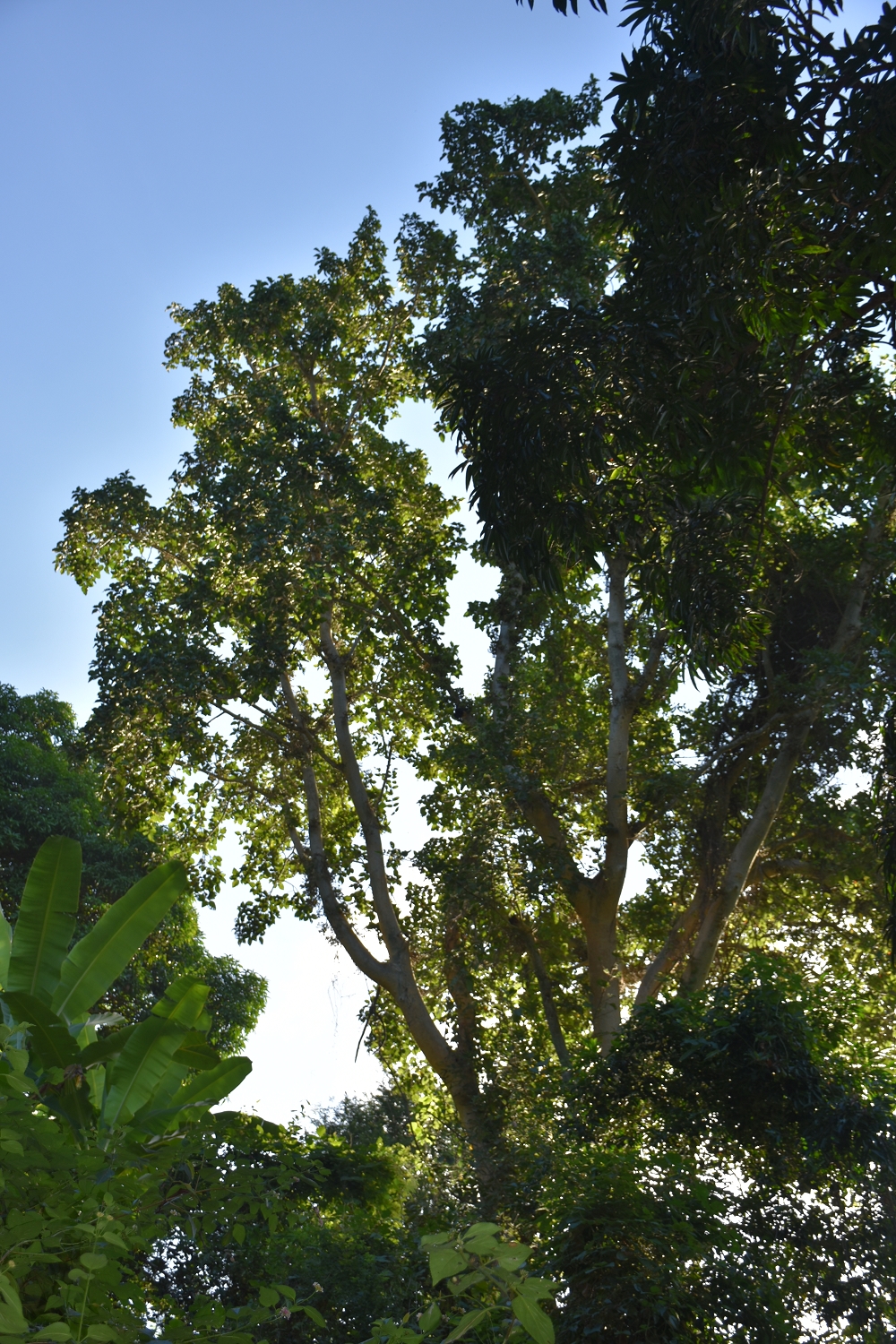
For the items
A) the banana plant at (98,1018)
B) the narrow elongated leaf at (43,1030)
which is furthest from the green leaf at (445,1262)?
the narrow elongated leaf at (43,1030)

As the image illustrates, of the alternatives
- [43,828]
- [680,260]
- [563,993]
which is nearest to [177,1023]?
[680,260]

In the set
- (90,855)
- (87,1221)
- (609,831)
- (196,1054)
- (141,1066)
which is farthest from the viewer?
(90,855)

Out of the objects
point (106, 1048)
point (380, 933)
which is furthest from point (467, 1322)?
point (380, 933)

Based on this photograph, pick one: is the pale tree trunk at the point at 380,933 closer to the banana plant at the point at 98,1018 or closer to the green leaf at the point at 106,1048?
the banana plant at the point at 98,1018

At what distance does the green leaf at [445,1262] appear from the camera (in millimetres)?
1377

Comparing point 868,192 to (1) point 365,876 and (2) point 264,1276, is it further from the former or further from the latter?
(1) point 365,876

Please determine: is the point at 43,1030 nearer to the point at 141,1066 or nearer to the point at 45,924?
the point at 141,1066

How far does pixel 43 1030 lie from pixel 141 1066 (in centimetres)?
54

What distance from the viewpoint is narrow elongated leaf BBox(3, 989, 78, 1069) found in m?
3.54

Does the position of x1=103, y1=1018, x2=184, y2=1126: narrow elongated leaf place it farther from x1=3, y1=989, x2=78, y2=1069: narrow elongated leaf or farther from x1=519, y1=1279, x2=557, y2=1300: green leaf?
x1=519, y1=1279, x2=557, y2=1300: green leaf

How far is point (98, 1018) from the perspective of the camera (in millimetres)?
4570

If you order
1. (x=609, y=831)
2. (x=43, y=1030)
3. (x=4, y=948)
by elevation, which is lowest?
(x=43, y=1030)

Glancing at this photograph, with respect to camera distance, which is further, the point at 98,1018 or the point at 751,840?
the point at 751,840

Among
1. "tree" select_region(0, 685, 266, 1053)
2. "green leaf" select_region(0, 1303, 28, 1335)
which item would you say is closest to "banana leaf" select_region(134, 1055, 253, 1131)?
"green leaf" select_region(0, 1303, 28, 1335)
